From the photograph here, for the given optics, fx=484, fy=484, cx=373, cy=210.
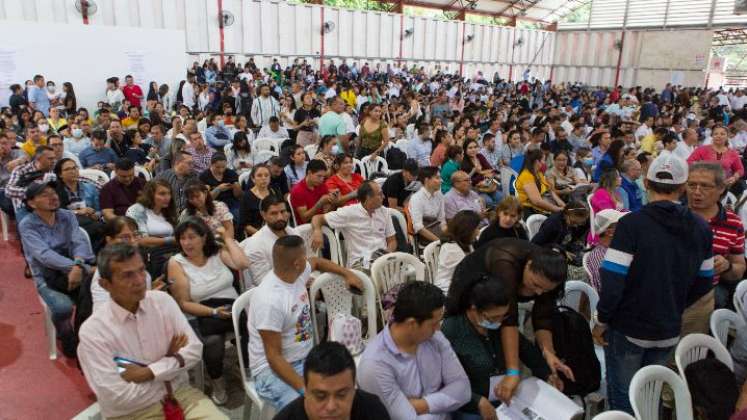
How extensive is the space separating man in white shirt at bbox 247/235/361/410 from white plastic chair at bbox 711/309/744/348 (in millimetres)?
2194

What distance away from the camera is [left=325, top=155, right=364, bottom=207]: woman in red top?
4336 millimetres

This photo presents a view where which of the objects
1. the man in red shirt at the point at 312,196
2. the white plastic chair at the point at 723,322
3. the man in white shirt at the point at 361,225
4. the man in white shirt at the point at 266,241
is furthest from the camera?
the man in red shirt at the point at 312,196

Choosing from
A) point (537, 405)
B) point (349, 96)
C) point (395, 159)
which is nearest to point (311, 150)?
point (395, 159)

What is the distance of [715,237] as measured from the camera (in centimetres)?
287

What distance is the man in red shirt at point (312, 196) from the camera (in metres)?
4.22

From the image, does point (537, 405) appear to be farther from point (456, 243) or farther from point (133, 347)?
point (133, 347)

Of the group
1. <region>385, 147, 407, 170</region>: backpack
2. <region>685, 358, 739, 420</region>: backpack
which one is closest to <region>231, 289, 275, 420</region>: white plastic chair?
<region>685, 358, 739, 420</region>: backpack

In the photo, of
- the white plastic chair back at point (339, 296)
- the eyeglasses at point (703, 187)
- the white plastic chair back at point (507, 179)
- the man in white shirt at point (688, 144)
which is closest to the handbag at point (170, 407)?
the white plastic chair back at point (339, 296)

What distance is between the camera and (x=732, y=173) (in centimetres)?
575

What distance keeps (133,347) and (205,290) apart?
2.68 ft

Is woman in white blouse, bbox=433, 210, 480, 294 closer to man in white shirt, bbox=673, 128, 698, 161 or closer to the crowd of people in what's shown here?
the crowd of people

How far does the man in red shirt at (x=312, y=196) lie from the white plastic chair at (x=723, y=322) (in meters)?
2.83

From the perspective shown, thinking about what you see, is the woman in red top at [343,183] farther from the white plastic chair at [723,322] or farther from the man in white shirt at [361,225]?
the white plastic chair at [723,322]

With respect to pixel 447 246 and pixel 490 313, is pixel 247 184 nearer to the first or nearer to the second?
pixel 447 246
